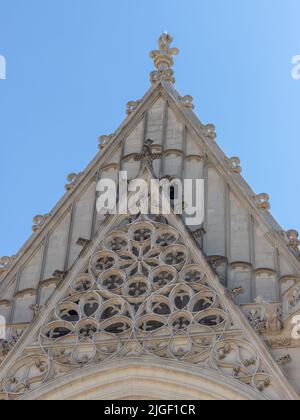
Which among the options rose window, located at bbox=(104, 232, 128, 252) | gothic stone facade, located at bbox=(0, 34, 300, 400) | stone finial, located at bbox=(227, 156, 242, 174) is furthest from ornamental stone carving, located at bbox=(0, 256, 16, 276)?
stone finial, located at bbox=(227, 156, 242, 174)

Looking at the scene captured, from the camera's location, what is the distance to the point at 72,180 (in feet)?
73.9

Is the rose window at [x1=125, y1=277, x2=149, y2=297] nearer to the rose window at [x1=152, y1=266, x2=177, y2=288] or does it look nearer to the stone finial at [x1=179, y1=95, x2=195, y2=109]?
the rose window at [x1=152, y1=266, x2=177, y2=288]

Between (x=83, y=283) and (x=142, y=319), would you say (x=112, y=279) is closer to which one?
(x=83, y=283)

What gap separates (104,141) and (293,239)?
4378 millimetres

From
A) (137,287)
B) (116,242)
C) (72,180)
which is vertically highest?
(72,180)

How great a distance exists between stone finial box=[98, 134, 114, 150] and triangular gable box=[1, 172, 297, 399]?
3.16 meters

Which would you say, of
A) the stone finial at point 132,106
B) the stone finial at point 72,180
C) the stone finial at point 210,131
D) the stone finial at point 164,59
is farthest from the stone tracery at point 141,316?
the stone finial at point 164,59

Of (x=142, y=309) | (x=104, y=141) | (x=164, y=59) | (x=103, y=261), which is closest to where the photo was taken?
(x=142, y=309)

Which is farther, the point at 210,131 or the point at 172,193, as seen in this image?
the point at 210,131

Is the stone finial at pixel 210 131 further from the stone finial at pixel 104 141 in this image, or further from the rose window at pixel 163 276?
the rose window at pixel 163 276

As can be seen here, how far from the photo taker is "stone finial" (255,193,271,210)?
69.4ft

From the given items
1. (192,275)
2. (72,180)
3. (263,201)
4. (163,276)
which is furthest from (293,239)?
(72,180)
